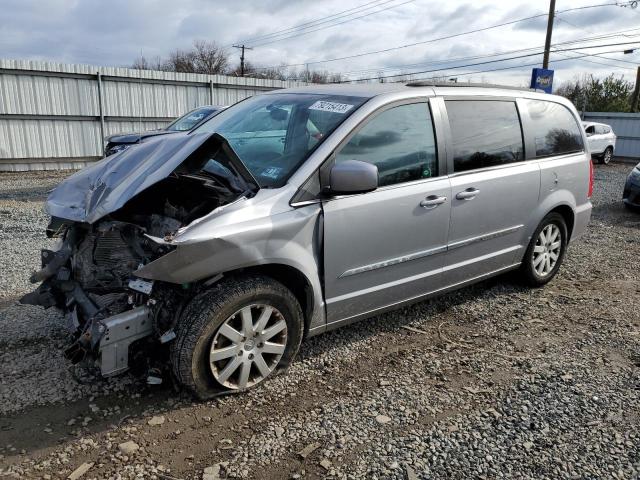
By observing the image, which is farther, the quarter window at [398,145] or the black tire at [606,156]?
the black tire at [606,156]

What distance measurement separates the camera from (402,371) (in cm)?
352

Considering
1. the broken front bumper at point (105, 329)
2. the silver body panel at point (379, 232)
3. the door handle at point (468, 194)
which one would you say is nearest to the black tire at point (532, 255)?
the silver body panel at point (379, 232)

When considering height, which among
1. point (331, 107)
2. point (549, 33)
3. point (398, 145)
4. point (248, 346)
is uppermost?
point (549, 33)

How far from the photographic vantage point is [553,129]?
481 cm

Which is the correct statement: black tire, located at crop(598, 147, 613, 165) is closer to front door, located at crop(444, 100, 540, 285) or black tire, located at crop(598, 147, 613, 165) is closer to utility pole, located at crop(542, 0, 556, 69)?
utility pole, located at crop(542, 0, 556, 69)

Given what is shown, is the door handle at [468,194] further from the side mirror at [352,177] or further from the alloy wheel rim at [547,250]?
the alloy wheel rim at [547,250]

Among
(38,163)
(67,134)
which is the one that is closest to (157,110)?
(67,134)

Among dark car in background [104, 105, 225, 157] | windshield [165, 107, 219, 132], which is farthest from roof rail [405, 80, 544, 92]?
windshield [165, 107, 219, 132]

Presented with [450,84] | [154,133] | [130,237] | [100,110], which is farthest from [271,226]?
[100,110]

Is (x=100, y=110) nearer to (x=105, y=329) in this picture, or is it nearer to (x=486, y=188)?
(x=486, y=188)

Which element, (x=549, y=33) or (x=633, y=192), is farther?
(x=549, y=33)

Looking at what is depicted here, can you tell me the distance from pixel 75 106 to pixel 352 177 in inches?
542

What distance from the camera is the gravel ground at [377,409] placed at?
8.48ft

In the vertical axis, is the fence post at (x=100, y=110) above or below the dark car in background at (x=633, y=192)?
above
